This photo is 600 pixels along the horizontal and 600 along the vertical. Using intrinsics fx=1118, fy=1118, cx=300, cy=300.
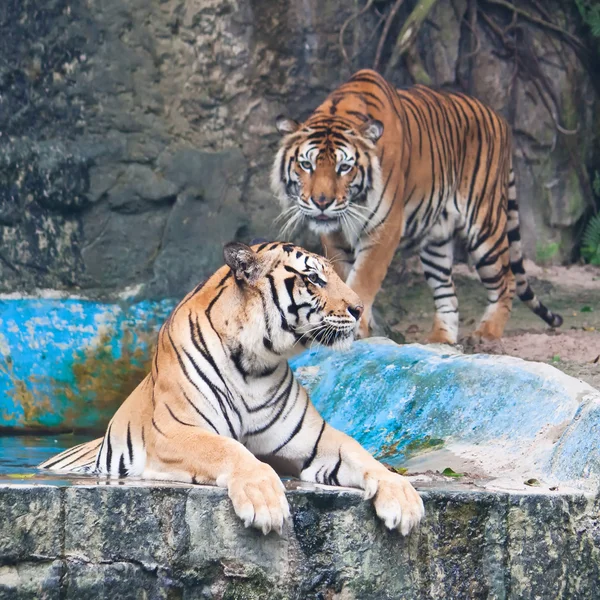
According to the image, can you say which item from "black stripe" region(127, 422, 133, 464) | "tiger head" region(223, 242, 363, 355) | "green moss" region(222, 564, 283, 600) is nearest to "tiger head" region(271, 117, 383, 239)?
"black stripe" region(127, 422, 133, 464)

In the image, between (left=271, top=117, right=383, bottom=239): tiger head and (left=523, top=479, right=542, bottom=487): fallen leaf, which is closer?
(left=523, top=479, right=542, bottom=487): fallen leaf

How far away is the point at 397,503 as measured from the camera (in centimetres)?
303

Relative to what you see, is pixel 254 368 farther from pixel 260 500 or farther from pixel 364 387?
pixel 364 387

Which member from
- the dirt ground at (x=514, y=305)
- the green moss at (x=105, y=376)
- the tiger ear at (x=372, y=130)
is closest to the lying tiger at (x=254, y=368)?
the tiger ear at (x=372, y=130)

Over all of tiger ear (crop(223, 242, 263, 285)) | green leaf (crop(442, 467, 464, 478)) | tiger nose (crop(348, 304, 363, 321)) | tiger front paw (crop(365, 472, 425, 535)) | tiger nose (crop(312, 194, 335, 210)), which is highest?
tiger ear (crop(223, 242, 263, 285))

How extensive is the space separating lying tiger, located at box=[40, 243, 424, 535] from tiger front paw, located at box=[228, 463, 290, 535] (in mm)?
433

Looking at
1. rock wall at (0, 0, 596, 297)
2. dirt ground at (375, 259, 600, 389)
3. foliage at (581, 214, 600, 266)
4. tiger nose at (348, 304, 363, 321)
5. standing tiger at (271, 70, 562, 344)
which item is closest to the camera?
tiger nose at (348, 304, 363, 321)

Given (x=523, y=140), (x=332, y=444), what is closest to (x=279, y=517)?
(x=332, y=444)

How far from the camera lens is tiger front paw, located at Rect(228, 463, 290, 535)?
289cm

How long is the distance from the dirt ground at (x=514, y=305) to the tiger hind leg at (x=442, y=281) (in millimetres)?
177

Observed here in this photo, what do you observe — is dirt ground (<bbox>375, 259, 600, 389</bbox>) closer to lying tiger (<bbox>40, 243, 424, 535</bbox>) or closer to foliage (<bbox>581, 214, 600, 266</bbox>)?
foliage (<bbox>581, 214, 600, 266</bbox>)

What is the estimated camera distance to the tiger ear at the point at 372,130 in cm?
626

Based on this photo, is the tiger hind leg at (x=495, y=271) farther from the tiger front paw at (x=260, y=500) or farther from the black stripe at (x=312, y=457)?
the tiger front paw at (x=260, y=500)

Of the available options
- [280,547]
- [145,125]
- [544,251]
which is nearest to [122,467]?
[280,547]
